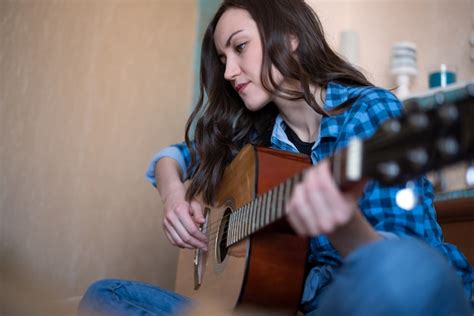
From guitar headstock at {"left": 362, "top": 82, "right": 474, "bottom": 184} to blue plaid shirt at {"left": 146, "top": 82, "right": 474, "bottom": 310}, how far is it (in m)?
0.20

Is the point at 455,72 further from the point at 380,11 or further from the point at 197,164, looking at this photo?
the point at 197,164

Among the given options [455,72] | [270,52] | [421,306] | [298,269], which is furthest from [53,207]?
[455,72]

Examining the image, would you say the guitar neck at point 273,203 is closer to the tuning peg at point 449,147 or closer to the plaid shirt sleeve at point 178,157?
the tuning peg at point 449,147

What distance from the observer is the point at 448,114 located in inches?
24.1

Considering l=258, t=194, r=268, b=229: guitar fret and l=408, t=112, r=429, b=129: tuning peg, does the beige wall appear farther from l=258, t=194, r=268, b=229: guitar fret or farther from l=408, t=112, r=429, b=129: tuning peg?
l=408, t=112, r=429, b=129: tuning peg

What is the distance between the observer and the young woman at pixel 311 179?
646mm

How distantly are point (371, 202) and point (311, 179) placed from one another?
30cm

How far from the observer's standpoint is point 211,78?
155cm

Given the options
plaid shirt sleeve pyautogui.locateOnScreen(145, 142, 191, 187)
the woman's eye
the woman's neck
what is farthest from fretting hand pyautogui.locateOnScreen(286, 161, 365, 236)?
plaid shirt sleeve pyautogui.locateOnScreen(145, 142, 191, 187)

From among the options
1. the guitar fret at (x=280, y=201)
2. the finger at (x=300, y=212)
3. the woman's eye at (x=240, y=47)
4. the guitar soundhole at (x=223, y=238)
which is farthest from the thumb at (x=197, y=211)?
the finger at (x=300, y=212)

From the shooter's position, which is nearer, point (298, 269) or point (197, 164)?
point (298, 269)

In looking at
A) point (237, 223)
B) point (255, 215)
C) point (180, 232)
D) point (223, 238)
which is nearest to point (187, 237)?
point (180, 232)

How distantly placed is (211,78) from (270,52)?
0.93 ft

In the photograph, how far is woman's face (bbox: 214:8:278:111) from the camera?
4.33 feet
